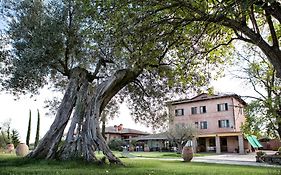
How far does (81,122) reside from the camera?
16047 mm

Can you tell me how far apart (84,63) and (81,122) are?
11.0 ft

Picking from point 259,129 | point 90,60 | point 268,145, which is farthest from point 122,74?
point 268,145

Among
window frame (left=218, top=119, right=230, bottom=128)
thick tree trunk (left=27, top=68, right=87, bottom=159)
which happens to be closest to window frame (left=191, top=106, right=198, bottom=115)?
window frame (left=218, top=119, right=230, bottom=128)

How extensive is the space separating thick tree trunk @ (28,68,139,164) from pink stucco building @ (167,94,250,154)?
27.5 m

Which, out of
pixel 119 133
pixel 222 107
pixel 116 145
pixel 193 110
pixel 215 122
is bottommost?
pixel 116 145

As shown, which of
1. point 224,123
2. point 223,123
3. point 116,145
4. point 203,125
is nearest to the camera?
point 224,123

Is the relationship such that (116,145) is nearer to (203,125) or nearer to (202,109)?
(203,125)

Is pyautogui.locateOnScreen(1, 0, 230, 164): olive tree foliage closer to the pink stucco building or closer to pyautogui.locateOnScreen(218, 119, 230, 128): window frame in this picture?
the pink stucco building

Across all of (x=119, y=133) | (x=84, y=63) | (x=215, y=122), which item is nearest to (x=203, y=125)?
(x=215, y=122)

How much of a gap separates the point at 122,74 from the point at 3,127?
26.1 meters

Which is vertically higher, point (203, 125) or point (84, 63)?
point (84, 63)

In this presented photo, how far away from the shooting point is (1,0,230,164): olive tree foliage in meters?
9.85

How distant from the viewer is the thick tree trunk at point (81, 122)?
14864mm

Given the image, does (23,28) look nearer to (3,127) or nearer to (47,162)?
(47,162)
